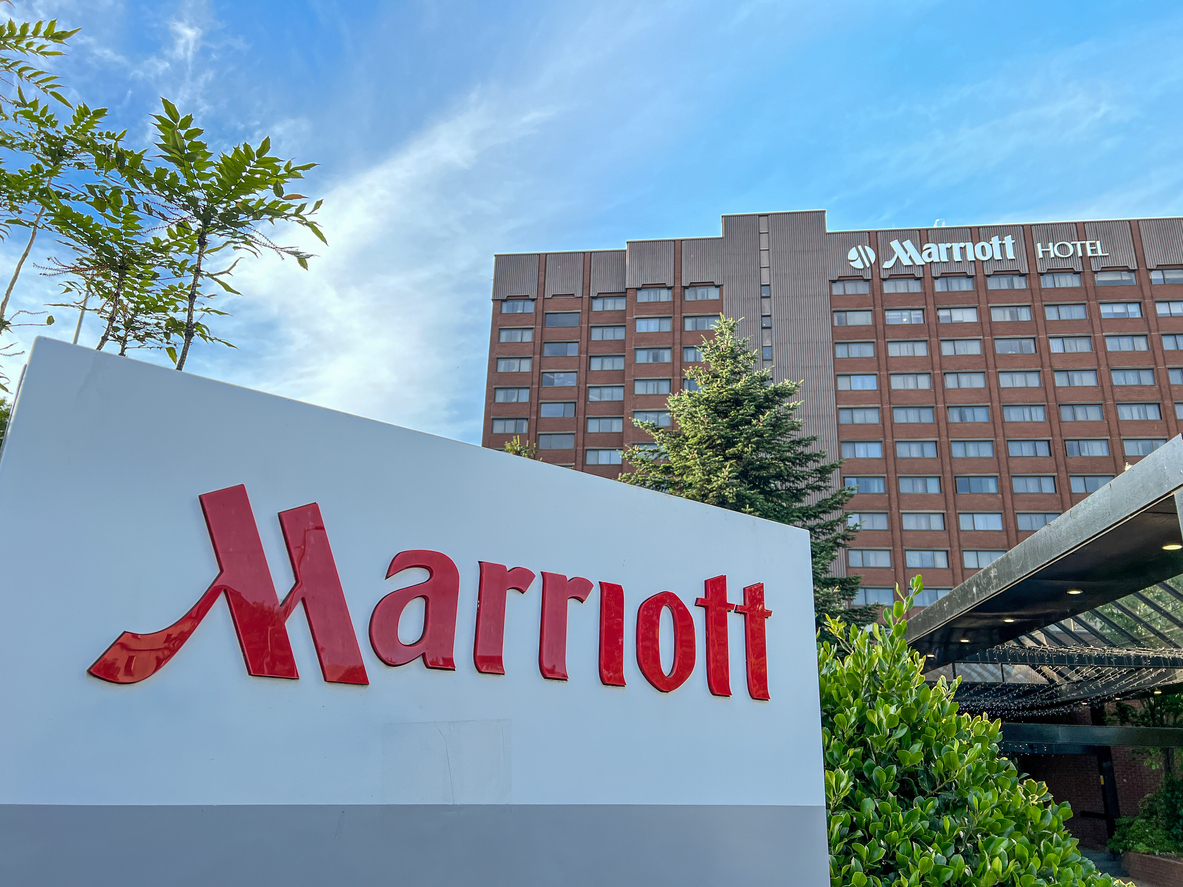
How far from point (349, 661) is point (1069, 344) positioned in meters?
53.3

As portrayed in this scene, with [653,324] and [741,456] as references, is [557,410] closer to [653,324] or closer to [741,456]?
[653,324]

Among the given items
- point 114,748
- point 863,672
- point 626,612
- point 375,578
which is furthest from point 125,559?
point 863,672

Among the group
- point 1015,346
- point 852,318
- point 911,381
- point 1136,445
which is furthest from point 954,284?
point 1136,445

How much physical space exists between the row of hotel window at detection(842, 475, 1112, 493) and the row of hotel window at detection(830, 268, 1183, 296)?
11.6 meters

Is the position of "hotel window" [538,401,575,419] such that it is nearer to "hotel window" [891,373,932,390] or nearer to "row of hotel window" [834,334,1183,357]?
"row of hotel window" [834,334,1183,357]

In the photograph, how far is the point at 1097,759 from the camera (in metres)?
24.1

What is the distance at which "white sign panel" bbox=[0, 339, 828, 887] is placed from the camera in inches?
122

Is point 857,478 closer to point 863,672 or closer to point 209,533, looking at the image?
point 863,672

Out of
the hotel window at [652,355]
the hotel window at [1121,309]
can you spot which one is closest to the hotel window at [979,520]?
the hotel window at [1121,309]

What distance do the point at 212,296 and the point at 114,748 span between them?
2.90m

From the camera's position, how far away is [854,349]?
161 ft

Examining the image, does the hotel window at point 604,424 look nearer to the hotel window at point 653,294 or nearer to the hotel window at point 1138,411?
the hotel window at point 653,294

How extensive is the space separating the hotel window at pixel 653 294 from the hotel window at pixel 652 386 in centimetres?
549

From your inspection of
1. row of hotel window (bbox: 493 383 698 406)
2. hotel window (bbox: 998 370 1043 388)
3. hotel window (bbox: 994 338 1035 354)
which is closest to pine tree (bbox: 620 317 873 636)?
row of hotel window (bbox: 493 383 698 406)
